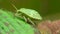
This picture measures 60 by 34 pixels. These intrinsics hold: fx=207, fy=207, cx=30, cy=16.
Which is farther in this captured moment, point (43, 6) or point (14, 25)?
point (43, 6)

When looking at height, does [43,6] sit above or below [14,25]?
below

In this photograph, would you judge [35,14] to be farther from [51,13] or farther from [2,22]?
[51,13]

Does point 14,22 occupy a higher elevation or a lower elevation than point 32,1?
higher

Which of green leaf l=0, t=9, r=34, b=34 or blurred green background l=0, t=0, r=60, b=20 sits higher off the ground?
green leaf l=0, t=9, r=34, b=34

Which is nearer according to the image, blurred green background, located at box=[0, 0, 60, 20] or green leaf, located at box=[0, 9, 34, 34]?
green leaf, located at box=[0, 9, 34, 34]

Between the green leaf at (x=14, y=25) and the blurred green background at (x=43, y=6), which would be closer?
the green leaf at (x=14, y=25)

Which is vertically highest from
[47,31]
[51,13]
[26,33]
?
[26,33]

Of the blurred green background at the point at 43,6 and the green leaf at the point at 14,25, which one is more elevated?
the green leaf at the point at 14,25

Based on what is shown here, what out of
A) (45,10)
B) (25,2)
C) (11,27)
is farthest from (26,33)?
(45,10)
